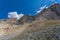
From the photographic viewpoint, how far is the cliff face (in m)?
17.8

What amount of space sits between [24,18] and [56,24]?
5.82m

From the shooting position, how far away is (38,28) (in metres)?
19.3

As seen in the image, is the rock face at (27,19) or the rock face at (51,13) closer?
the rock face at (51,13)

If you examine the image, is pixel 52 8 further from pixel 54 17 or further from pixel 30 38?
pixel 30 38

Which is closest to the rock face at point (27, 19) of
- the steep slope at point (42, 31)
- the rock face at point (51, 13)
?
the rock face at point (51, 13)

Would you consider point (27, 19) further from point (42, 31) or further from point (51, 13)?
point (42, 31)

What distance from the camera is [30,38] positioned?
59.5ft

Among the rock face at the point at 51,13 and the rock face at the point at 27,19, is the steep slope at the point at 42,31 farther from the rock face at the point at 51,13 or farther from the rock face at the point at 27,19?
the rock face at the point at 27,19

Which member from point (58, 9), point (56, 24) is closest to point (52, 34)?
point (56, 24)

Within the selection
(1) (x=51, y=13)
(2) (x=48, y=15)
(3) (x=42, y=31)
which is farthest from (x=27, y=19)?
(3) (x=42, y=31)

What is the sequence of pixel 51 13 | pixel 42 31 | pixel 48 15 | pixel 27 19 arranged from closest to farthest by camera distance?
1. pixel 42 31
2. pixel 48 15
3. pixel 51 13
4. pixel 27 19

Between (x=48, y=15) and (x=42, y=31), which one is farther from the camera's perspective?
(x=48, y=15)

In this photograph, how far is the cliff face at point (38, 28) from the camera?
17805mm

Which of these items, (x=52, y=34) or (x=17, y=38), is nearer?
(x=52, y=34)
